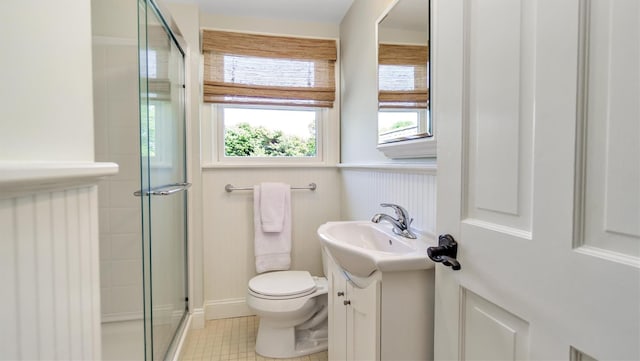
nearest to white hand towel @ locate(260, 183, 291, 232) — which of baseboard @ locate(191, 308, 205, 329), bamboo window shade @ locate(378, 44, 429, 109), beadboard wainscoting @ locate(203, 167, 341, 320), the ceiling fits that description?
beadboard wainscoting @ locate(203, 167, 341, 320)

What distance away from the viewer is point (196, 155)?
90.7 inches

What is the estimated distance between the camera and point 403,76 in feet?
4.92

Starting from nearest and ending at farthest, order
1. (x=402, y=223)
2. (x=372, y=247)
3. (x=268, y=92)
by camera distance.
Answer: (x=402, y=223)
(x=372, y=247)
(x=268, y=92)

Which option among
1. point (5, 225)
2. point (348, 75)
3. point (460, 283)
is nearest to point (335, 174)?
point (348, 75)

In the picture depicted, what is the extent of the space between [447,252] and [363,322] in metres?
0.49

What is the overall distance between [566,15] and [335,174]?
82.1 inches

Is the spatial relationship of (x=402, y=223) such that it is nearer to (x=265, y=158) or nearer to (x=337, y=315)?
(x=337, y=315)

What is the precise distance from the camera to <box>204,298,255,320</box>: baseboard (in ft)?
7.94

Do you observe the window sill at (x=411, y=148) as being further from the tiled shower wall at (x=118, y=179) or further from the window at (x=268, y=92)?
the tiled shower wall at (x=118, y=179)

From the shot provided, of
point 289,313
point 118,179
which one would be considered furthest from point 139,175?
point 289,313

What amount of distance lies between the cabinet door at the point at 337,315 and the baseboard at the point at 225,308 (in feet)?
3.45

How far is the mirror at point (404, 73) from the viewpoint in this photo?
1.33m

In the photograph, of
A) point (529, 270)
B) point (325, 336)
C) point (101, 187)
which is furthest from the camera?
point (325, 336)

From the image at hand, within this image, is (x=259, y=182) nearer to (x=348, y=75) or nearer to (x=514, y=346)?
(x=348, y=75)
